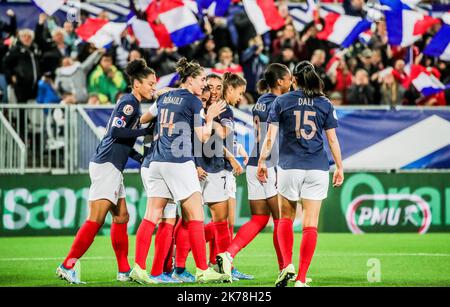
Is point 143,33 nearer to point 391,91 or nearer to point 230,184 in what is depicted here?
point 391,91

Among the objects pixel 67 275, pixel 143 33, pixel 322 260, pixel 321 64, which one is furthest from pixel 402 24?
pixel 67 275

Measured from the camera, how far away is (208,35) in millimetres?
19344

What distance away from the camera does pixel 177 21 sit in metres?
16.4

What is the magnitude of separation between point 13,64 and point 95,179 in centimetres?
804

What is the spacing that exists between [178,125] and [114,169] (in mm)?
1017

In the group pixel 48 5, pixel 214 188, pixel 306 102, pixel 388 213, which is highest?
pixel 48 5

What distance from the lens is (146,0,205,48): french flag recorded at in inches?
642

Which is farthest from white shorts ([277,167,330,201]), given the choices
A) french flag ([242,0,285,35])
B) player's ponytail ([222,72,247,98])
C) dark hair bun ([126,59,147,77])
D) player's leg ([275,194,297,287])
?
french flag ([242,0,285,35])

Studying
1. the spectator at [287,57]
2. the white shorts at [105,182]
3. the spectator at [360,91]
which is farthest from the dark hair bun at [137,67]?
the spectator at [360,91]
